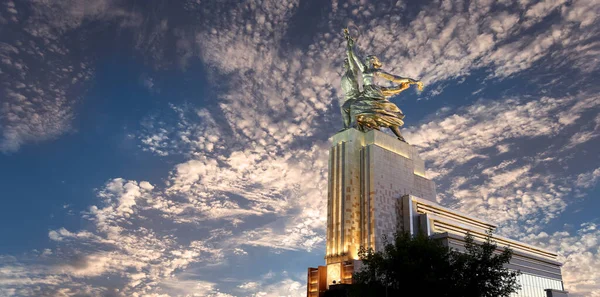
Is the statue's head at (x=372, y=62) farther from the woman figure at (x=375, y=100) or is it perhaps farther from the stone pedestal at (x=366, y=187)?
the stone pedestal at (x=366, y=187)

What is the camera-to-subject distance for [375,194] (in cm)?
7469

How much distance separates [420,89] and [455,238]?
30540 mm

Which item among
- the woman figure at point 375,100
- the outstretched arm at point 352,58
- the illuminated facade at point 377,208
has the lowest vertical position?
the illuminated facade at point 377,208

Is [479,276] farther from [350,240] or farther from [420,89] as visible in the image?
[420,89]

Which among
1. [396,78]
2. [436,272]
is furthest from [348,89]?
[436,272]

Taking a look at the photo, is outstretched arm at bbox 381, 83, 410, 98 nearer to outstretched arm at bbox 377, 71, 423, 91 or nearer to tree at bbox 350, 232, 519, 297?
outstretched arm at bbox 377, 71, 423, 91

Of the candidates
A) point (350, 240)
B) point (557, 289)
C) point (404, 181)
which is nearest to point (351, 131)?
point (404, 181)

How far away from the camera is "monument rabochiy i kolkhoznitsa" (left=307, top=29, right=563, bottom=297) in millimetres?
72438

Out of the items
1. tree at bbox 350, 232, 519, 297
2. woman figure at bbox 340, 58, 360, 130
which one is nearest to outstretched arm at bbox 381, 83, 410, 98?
woman figure at bbox 340, 58, 360, 130

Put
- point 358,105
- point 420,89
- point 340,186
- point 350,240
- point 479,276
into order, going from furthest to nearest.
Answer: point 420,89, point 358,105, point 340,186, point 350,240, point 479,276

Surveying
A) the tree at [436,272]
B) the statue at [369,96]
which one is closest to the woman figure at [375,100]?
the statue at [369,96]

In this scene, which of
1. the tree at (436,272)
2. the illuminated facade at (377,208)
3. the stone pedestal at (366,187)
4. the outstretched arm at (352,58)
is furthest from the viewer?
the outstretched arm at (352,58)

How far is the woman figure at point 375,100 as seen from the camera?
8381 cm

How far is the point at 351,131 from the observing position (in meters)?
80.9
